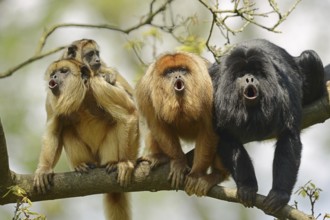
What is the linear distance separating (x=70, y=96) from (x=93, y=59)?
0.85 metres

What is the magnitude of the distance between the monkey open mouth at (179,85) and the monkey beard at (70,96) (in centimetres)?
115

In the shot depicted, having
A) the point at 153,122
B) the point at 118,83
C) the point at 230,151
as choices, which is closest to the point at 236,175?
the point at 230,151

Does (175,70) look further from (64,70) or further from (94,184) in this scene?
(94,184)

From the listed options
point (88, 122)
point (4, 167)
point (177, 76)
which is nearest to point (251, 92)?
point (177, 76)

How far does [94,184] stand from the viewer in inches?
290

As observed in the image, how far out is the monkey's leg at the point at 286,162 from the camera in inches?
294

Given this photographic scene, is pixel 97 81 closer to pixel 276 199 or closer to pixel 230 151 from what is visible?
pixel 230 151

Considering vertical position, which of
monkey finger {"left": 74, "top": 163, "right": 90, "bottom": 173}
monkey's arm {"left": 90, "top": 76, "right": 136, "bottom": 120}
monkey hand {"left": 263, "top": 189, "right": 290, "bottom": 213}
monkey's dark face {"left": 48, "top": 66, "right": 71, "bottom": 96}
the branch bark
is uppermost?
monkey's dark face {"left": 48, "top": 66, "right": 71, "bottom": 96}

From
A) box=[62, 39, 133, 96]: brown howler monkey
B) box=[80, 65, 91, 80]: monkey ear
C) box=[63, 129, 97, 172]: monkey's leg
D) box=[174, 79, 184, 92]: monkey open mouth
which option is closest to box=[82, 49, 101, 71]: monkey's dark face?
box=[62, 39, 133, 96]: brown howler monkey

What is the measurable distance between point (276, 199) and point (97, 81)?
238 cm

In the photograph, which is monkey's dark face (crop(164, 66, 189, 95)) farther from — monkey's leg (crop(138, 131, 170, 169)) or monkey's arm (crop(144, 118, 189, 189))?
monkey's leg (crop(138, 131, 170, 169))

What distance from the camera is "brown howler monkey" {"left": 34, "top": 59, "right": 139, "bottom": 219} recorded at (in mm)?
8156

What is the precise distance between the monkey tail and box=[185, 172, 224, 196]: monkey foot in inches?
47.2

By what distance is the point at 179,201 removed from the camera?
20625mm
